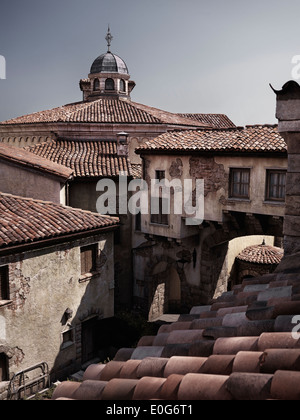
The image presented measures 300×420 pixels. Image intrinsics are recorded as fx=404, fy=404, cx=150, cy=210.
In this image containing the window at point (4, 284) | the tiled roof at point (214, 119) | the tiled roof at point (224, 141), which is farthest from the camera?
the tiled roof at point (214, 119)

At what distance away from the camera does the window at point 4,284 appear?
35.1 feet

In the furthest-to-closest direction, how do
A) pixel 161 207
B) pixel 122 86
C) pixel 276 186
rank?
pixel 122 86
pixel 161 207
pixel 276 186

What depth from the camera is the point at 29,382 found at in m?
11.3

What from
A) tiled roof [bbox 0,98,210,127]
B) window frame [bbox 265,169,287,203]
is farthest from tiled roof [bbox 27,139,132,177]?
window frame [bbox 265,169,287,203]

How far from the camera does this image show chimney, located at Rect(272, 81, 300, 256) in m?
5.95

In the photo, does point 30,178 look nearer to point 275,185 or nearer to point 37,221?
point 37,221

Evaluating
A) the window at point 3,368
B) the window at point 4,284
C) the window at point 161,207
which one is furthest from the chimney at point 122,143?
the window at point 3,368

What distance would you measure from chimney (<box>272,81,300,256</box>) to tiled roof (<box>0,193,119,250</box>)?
702 centimetres

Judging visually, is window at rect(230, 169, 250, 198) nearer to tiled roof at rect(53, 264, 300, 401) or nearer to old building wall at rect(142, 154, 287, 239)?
old building wall at rect(142, 154, 287, 239)

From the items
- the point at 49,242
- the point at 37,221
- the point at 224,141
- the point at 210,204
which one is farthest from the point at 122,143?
the point at 49,242

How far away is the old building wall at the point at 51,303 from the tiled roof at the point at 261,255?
28.9 feet

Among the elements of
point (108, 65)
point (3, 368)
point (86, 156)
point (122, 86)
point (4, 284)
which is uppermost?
point (108, 65)

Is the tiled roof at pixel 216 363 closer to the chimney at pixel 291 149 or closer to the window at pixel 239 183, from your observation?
the chimney at pixel 291 149

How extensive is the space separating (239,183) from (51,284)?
7.21 m
